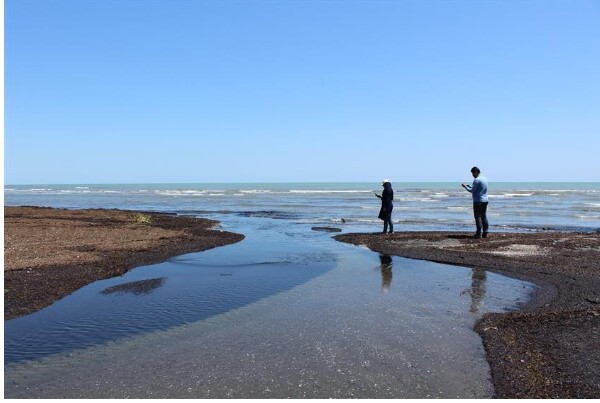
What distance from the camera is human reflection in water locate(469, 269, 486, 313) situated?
7.34m

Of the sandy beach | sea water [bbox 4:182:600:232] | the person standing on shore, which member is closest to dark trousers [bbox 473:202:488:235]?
the person standing on shore

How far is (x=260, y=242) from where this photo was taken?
1559cm

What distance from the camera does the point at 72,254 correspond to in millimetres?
11531

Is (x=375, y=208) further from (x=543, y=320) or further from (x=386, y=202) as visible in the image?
(x=543, y=320)

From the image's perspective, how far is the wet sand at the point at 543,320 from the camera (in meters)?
4.39

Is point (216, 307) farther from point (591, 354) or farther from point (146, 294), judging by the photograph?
point (591, 354)

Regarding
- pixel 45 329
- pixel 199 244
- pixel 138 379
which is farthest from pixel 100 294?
pixel 199 244

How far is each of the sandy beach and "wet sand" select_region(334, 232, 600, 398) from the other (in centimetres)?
1

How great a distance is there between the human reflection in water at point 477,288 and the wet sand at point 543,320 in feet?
1.60

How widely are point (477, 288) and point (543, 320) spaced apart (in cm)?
240

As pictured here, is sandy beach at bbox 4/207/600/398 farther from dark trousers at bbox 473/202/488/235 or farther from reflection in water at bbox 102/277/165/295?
reflection in water at bbox 102/277/165/295

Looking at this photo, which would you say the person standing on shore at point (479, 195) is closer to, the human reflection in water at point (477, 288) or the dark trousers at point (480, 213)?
the dark trousers at point (480, 213)

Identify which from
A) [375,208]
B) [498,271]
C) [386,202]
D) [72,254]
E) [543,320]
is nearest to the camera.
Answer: [543,320]

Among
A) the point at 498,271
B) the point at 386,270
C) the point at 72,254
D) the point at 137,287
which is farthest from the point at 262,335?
the point at 72,254
